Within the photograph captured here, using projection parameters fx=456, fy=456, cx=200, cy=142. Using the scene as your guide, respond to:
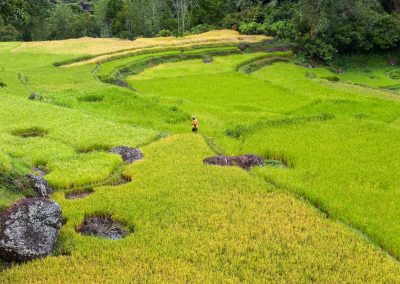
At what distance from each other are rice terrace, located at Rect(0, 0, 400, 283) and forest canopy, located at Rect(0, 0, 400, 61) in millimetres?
8171

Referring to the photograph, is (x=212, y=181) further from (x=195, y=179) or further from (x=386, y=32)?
(x=386, y=32)

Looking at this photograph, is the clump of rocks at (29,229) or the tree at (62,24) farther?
the tree at (62,24)

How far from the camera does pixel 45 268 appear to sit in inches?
359

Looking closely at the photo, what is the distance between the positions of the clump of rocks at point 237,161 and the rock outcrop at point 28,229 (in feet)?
21.7

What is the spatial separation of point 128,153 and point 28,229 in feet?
23.0

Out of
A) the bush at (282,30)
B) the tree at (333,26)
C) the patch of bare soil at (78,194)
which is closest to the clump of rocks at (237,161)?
the patch of bare soil at (78,194)

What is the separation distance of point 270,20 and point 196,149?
43.3 meters

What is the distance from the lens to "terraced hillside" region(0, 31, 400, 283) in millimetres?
9227

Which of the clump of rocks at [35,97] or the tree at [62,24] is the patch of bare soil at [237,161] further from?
the tree at [62,24]

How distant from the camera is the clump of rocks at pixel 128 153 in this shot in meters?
16.0

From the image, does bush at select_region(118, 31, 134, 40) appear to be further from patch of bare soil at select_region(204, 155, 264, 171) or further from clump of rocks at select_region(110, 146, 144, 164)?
patch of bare soil at select_region(204, 155, 264, 171)

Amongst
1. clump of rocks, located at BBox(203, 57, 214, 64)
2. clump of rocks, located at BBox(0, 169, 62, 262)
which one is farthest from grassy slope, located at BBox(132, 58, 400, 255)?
clump of rocks, located at BBox(203, 57, 214, 64)

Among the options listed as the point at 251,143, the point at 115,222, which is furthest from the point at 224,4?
the point at 115,222

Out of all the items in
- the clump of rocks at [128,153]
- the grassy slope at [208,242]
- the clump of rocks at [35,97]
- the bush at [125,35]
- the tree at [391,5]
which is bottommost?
the grassy slope at [208,242]
